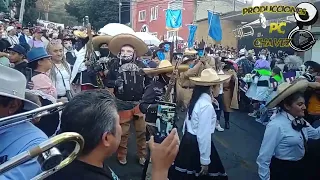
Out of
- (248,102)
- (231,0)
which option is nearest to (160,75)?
(248,102)

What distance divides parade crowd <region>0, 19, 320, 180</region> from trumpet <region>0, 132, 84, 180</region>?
293 mm

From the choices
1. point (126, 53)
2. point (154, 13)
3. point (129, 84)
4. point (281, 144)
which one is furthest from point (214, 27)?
point (154, 13)

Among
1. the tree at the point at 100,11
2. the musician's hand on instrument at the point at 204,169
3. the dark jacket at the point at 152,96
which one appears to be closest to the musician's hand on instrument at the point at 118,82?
the dark jacket at the point at 152,96

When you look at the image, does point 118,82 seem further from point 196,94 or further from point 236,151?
point 236,151

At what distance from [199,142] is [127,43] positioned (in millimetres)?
2882

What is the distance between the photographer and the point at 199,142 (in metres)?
3.80

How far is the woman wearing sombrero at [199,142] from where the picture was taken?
379 cm

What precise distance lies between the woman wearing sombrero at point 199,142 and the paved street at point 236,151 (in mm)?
1445

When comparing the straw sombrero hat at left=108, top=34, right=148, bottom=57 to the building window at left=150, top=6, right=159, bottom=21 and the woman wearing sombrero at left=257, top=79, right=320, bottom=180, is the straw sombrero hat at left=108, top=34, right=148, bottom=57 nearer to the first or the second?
the woman wearing sombrero at left=257, top=79, right=320, bottom=180

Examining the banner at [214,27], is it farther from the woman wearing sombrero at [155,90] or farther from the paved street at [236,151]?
the woman wearing sombrero at [155,90]

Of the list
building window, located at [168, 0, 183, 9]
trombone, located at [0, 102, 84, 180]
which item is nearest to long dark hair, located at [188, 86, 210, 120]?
trombone, located at [0, 102, 84, 180]

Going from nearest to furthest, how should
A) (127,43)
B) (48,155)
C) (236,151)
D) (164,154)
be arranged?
(48,155)
(164,154)
(127,43)
(236,151)

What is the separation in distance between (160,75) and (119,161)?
1621mm

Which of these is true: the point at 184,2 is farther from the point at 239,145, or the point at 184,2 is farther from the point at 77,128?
the point at 77,128
